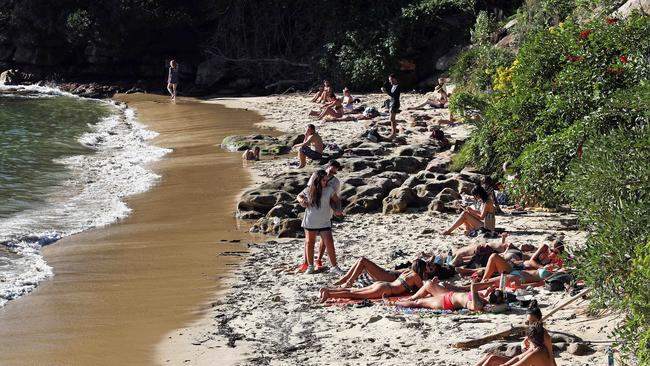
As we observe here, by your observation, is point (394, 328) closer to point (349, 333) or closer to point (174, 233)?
point (349, 333)

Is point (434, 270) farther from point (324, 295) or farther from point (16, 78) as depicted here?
point (16, 78)

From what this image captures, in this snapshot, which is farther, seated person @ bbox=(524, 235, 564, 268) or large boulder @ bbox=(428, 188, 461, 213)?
large boulder @ bbox=(428, 188, 461, 213)

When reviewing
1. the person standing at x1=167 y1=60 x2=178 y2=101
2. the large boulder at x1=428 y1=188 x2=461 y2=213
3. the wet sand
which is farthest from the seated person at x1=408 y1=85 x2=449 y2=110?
the large boulder at x1=428 y1=188 x2=461 y2=213

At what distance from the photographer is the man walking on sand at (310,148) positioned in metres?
21.0

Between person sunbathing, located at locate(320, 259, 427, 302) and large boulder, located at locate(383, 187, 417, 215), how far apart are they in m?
4.63

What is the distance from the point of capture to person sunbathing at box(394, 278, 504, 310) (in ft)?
34.8

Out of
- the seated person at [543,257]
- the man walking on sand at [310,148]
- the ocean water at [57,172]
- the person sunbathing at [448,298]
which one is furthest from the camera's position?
the man walking on sand at [310,148]

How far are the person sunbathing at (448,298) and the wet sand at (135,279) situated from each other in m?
2.55

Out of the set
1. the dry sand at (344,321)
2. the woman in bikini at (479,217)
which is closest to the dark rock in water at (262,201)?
the dry sand at (344,321)

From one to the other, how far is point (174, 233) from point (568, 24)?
6927mm

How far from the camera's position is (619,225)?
27.9ft

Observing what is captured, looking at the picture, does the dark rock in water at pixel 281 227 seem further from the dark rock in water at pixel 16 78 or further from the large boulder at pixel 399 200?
the dark rock in water at pixel 16 78

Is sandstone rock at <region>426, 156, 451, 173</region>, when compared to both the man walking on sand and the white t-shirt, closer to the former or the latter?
the man walking on sand

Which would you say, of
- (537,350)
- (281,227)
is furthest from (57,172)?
(537,350)
